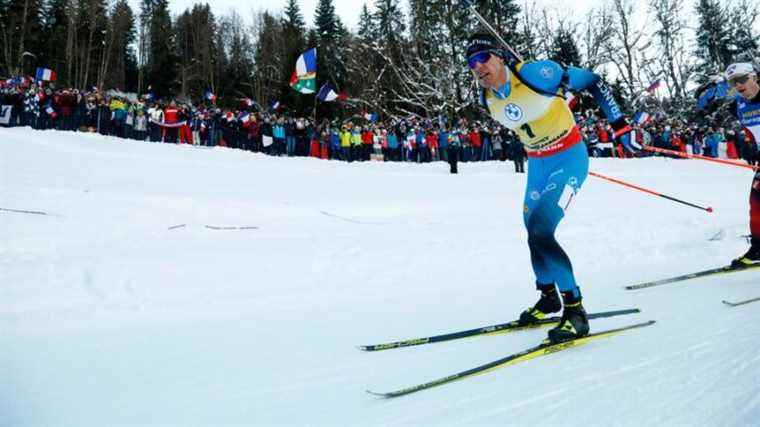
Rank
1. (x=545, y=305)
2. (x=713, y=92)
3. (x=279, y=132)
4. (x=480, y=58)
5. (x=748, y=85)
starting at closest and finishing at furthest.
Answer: (x=480, y=58) → (x=545, y=305) → (x=748, y=85) → (x=713, y=92) → (x=279, y=132)

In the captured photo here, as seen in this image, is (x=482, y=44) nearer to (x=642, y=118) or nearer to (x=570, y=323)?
(x=570, y=323)

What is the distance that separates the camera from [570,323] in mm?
3402

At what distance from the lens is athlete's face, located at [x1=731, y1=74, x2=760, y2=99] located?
5.61 meters

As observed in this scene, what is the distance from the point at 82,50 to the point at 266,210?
1554 inches

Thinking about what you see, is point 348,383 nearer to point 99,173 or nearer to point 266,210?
point 266,210

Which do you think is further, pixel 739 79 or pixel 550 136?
pixel 739 79

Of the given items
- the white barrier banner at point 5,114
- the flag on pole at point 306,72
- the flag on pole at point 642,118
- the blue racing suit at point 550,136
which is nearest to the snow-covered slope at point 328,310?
the blue racing suit at point 550,136

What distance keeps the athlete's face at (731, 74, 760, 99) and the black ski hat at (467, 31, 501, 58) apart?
3633 mm

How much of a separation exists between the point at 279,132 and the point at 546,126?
1798 centimetres

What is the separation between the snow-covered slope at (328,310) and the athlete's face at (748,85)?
2.06m

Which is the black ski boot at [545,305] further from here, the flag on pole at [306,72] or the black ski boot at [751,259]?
the flag on pole at [306,72]

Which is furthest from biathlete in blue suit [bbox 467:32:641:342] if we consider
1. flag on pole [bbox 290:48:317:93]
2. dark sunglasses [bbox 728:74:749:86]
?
flag on pole [bbox 290:48:317:93]

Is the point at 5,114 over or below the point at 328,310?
over

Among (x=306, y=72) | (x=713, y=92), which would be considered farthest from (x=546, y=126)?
(x=306, y=72)
